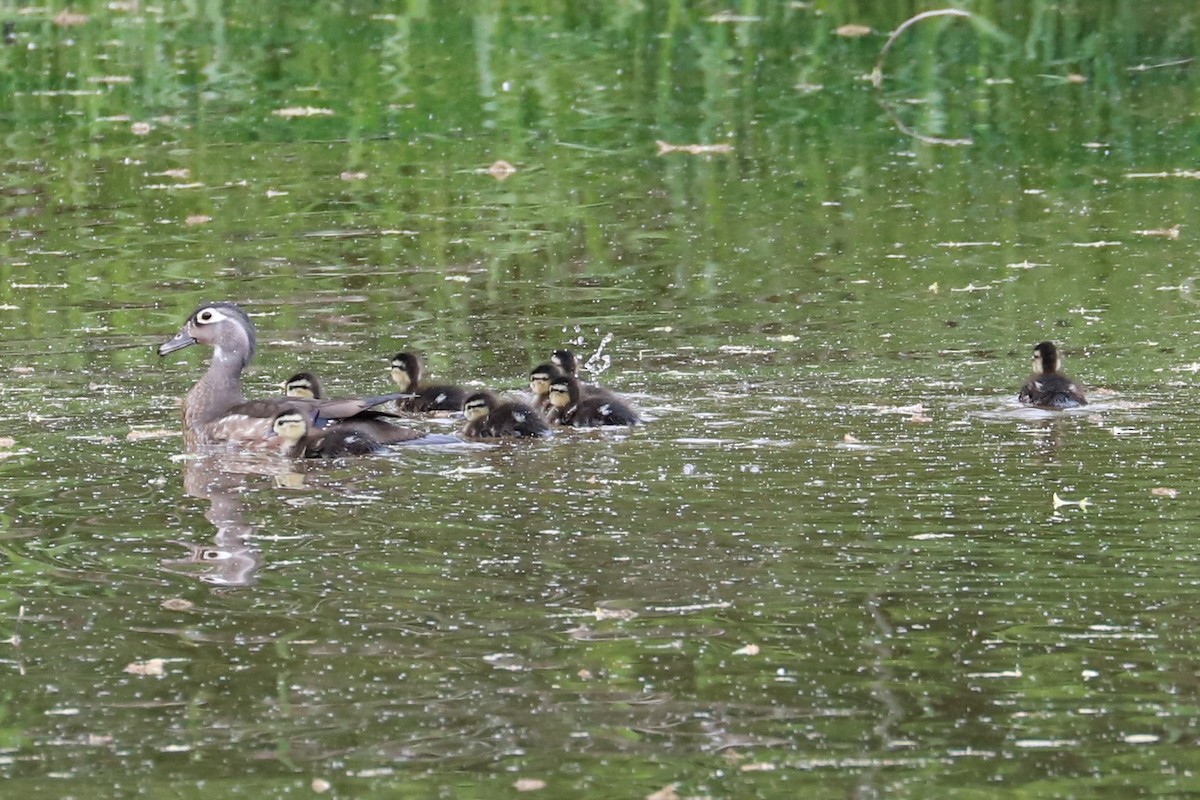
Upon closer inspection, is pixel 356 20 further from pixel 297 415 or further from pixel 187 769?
pixel 187 769

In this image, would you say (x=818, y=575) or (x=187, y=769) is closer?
(x=187, y=769)

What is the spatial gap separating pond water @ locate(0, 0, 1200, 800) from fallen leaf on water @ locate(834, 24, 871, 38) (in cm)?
4

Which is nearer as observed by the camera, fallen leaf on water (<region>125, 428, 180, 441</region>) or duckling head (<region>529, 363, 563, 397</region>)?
fallen leaf on water (<region>125, 428, 180, 441</region>)

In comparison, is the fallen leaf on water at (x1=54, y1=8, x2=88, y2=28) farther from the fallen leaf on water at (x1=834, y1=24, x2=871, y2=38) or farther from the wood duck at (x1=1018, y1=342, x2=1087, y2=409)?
the wood duck at (x1=1018, y1=342, x2=1087, y2=409)

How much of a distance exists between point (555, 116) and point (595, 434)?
24.7ft

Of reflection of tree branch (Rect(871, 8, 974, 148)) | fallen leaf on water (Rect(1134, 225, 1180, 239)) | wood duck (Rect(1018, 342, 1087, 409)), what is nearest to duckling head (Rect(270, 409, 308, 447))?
wood duck (Rect(1018, 342, 1087, 409))


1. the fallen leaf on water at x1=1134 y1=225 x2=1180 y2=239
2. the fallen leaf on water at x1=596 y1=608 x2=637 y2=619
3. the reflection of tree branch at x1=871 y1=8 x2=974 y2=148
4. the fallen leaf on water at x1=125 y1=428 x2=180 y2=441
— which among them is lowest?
the fallen leaf on water at x1=125 y1=428 x2=180 y2=441

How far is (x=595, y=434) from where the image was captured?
8.22 m

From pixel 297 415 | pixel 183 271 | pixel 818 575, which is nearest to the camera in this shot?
pixel 818 575

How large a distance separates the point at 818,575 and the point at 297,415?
101 inches

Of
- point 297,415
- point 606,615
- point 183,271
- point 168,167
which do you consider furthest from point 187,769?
point 168,167

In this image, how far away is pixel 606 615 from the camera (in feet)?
19.3

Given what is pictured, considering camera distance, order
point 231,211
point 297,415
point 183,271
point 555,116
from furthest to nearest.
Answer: point 555,116, point 231,211, point 183,271, point 297,415

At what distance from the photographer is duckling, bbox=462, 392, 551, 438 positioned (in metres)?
8.29
